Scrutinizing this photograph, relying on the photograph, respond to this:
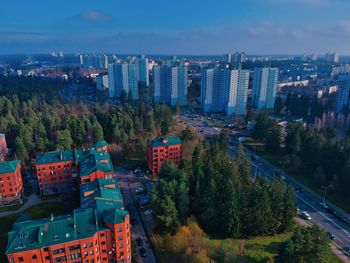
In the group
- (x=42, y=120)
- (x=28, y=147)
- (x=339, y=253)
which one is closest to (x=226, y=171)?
(x=339, y=253)

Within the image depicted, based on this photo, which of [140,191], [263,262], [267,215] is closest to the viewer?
[263,262]

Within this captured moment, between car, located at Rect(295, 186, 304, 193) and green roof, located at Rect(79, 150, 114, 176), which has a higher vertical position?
green roof, located at Rect(79, 150, 114, 176)

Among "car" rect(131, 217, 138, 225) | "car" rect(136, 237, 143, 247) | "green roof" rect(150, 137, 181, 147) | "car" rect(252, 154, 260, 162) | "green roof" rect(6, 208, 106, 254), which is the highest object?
"green roof" rect(150, 137, 181, 147)

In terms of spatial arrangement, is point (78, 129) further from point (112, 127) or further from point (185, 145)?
A: point (185, 145)

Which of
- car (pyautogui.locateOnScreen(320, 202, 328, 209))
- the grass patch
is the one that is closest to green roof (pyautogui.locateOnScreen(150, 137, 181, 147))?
the grass patch

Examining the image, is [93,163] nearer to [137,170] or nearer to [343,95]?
[137,170]

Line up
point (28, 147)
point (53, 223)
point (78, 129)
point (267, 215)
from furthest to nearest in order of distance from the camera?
point (78, 129), point (28, 147), point (267, 215), point (53, 223)

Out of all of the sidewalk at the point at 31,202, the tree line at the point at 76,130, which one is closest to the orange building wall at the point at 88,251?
the sidewalk at the point at 31,202

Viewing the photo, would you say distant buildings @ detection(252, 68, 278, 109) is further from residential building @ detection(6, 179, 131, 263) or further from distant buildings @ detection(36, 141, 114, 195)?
residential building @ detection(6, 179, 131, 263)
